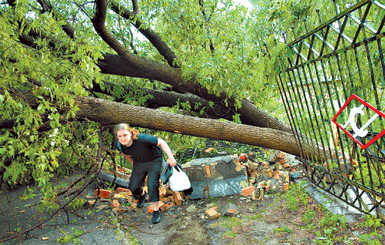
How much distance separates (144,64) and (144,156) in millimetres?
2234

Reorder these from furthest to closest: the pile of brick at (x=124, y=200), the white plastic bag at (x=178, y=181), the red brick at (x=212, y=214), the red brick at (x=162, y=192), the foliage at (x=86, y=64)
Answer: the red brick at (x=162, y=192)
the pile of brick at (x=124, y=200)
the red brick at (x=212, y=214)
the white plastic bag at (x=178, y=181)
the foliage at (x=86, y=64)

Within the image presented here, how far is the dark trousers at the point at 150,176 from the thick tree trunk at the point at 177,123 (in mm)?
640

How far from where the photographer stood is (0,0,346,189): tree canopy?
3.48 meters

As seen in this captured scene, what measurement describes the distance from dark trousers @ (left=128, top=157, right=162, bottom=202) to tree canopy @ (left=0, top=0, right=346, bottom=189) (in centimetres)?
64

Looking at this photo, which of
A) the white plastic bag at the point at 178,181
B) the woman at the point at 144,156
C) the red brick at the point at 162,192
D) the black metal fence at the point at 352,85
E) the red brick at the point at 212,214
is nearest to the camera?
the black metal fence at the point at 352,85

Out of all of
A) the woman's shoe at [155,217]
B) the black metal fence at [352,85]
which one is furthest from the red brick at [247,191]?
the woman's shoe at [155,217]

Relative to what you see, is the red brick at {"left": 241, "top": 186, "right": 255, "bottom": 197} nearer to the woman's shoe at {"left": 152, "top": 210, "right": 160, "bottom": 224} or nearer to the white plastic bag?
the white plastic bag

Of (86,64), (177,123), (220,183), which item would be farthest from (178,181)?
(86,64)

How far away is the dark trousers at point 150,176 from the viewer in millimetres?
4117

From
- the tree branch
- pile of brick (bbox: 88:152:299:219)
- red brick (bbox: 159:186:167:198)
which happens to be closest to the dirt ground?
pile of brick (bbox: 88:152:299:219)

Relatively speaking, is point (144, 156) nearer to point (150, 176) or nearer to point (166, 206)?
point (150, 176)

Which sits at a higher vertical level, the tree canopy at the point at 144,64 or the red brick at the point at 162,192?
the tree canopy at the point at 144,64

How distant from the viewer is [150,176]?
13.6 ft

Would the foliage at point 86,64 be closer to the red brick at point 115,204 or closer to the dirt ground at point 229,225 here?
the red brick at point 115,204
